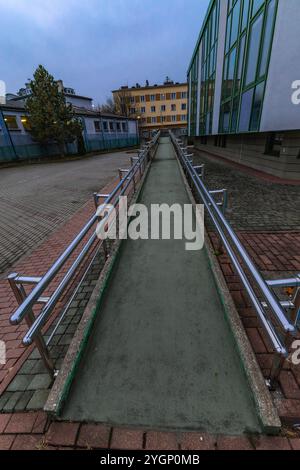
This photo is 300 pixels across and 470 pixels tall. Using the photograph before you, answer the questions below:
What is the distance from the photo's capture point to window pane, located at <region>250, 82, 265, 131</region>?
7625mm

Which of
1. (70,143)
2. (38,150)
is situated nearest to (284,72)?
(38,150)

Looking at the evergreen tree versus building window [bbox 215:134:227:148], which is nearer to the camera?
building window [bbox 215:134:227:148]

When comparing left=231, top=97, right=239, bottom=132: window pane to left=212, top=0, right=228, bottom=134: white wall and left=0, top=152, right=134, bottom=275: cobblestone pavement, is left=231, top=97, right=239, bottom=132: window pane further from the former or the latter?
left=0, top=152, right=134, bottom=275: cobblestone pavement

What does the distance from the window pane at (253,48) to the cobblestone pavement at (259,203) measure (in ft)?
12.6

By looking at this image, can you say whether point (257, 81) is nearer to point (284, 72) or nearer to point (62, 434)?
point (284, 72)

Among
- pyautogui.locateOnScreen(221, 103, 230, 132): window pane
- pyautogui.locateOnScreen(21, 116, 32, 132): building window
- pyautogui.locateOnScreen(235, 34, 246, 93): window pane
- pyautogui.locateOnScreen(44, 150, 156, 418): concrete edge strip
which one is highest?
pyautogui.locateOnScreen(235, 34, 246, 93): window pane

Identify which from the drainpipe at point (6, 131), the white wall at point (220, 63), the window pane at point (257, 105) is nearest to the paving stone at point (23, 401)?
the window pane at point (257, 105)

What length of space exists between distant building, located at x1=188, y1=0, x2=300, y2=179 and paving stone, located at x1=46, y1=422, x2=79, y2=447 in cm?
894

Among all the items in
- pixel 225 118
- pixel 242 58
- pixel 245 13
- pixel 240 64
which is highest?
pixel 245 13

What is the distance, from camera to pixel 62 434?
5.10 feet

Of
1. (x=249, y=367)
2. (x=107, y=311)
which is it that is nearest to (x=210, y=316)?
(x=249, y=367)

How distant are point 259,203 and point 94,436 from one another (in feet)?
20.3

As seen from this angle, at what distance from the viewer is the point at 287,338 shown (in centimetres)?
146

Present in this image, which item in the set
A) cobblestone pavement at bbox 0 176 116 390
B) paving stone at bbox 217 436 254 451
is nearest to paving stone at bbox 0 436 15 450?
cobblestone pavement at bbox 0 176 116 390
